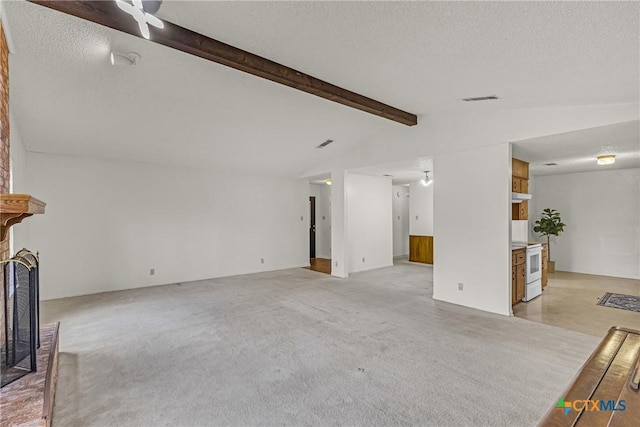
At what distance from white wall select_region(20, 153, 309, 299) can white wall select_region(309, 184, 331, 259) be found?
1871mm

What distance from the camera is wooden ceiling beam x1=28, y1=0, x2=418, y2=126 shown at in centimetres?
224

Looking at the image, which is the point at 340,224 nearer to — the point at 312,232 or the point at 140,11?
the point at 312,232

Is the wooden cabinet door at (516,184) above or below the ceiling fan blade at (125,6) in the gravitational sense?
below

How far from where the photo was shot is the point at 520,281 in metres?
4.73

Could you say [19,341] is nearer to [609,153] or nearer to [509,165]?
[509,165]

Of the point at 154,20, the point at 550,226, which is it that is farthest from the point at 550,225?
the point at 154,20

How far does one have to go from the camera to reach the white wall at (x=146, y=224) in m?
5.21

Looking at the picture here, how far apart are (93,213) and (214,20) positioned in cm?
472

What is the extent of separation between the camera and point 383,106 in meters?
4.39

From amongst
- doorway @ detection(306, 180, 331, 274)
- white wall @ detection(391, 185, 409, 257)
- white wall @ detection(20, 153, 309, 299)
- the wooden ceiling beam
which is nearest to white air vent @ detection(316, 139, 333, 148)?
the wooden ceiling beam

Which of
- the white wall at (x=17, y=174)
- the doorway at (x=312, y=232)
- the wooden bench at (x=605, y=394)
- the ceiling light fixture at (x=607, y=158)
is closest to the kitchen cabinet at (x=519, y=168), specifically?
the ceiling light fixture at (x=607, y=158)

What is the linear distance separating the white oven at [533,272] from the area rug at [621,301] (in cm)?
81

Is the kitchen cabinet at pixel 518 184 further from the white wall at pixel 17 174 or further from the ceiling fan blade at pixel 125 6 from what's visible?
the white wall at pixel 17 174

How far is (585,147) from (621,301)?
248 cm
